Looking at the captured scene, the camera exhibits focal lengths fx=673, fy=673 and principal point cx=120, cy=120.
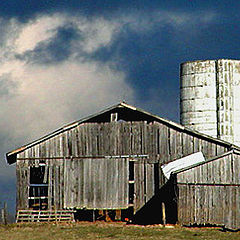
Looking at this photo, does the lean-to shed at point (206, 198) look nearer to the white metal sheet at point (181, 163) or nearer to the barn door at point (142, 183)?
the white metal sheet at point (181, 163)

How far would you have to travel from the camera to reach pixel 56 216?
130 feet

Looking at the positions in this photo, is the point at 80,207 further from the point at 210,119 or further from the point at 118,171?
the point at 210,119

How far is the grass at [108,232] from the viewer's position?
31.0 metres

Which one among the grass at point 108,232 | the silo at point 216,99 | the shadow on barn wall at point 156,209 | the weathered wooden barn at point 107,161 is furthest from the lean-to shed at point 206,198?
the silo at point 216,99

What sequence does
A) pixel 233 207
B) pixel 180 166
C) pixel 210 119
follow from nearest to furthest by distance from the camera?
pixel 233 207 < pixel 180 166 < pixel 210 119

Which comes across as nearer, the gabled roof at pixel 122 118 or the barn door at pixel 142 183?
the gabled roof at pixel 122 118

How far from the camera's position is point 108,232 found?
33.1 meters

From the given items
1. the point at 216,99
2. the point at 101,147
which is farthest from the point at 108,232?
the point at 216,99

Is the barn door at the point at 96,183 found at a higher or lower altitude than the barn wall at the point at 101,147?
lower

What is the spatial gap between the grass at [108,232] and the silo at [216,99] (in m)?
10.8

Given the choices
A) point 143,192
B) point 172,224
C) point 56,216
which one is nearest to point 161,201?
point 143,192

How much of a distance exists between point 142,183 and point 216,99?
8353 millimetres

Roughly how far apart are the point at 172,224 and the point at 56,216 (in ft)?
25.1

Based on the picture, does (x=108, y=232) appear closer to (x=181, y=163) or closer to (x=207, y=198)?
(x=207, y=198)
